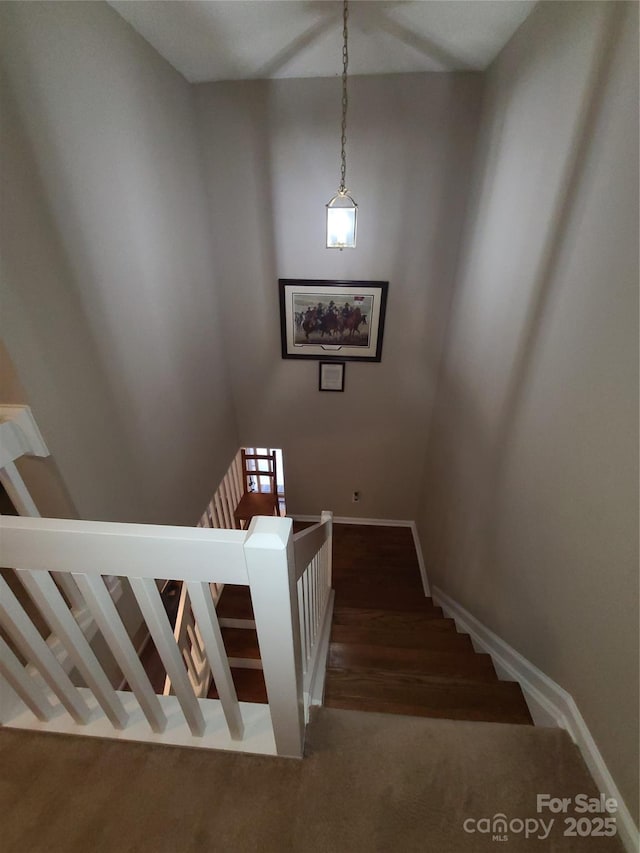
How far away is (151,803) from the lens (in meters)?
0.93

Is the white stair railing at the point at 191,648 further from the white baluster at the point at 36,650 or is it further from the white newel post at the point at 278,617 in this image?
the white newel post at the point at 278,617

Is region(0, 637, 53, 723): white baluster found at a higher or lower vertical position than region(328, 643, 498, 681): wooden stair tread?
higher

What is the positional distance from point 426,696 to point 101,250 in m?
2.35

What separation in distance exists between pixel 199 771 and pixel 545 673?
1227 mm

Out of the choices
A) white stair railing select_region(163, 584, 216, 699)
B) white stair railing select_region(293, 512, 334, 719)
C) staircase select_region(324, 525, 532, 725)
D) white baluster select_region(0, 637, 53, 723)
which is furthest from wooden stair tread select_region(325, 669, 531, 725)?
white stair railing select_region(163, 584, 216, 699)

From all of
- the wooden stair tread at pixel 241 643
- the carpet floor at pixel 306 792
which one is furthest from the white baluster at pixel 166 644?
the wooden stair tread at pixel 241 643

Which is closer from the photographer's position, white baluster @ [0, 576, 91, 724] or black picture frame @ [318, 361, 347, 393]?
white baluster @ [0, 576, 91, 724]

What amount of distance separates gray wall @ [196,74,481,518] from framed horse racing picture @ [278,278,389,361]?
0.25ft

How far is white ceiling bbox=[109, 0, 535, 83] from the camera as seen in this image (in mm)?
1505

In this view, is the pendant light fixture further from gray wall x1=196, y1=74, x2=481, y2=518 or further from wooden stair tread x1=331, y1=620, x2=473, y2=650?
wooden stair tread x1=331, y1=620, x2=473, y2=650

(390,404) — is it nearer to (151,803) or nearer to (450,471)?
(450,471)

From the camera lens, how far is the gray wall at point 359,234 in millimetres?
2168

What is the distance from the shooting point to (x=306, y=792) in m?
0.95

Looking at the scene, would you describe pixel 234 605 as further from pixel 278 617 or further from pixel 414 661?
pixel 278 617
